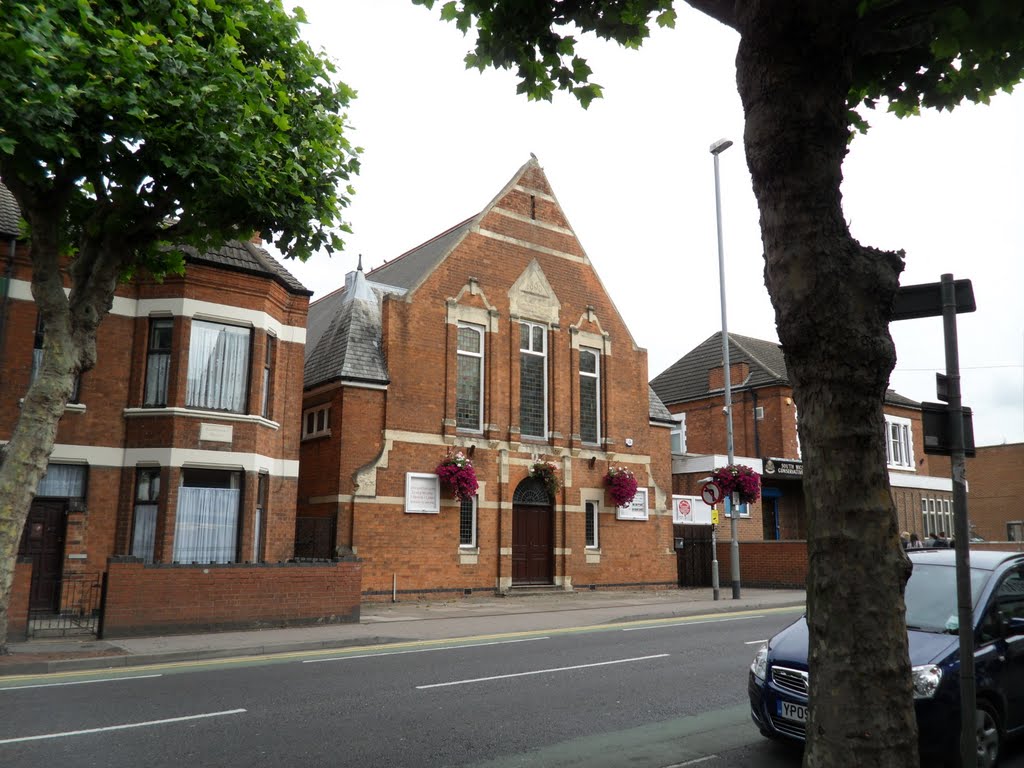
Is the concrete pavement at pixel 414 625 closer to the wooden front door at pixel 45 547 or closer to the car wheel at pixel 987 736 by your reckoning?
the wooden front door at pixel 45 547

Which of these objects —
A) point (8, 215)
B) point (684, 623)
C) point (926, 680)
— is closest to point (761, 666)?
point (926, 680)

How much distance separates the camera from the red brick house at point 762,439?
106 feet

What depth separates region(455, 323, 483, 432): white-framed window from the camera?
24.2 metres

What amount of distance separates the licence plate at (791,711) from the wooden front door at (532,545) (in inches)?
713

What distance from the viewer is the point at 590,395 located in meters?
27.0

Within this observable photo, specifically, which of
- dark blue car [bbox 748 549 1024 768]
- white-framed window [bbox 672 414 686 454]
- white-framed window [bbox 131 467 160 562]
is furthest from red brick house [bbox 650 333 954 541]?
dark blue car [bbox 748 549 1024 768]

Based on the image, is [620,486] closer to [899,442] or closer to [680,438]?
[680,438]

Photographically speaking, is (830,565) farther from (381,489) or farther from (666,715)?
(381,489)

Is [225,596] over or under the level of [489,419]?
under

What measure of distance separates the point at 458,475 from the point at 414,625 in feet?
20.6

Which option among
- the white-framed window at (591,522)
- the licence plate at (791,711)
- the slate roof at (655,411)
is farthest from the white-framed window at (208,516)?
the licence plate at (791,711)

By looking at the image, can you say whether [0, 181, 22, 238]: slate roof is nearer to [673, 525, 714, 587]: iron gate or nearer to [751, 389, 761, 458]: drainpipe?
[673, 525, 714, 587]: iron gate

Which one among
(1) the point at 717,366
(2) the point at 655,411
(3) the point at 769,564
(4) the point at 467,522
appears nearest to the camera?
(4) the point at 467,522

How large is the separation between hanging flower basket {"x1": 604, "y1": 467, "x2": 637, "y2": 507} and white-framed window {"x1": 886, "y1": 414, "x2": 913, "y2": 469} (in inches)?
776
